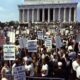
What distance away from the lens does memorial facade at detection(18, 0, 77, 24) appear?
145500 millimetres

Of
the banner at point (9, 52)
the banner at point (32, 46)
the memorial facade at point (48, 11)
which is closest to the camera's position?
the banner at point (9, 52)

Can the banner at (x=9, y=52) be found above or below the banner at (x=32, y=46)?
below

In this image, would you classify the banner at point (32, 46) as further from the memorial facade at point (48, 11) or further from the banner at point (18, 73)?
the memorial facade at point (48, 11)

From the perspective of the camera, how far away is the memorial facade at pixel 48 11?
146 meters

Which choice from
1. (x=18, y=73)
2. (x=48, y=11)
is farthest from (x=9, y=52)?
(x=48, y=11)

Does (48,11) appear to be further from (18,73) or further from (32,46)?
(18,73)

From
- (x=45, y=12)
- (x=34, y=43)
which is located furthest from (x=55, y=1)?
(x=34, y=43)

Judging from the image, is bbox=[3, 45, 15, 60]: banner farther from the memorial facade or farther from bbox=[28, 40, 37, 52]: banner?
the memorial facade

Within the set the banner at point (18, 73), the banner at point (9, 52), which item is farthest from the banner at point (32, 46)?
the banner at point (18, 73)

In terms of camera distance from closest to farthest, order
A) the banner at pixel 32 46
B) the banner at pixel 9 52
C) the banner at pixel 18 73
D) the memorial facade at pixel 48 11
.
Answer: the banner at pixel 18 73
the banner at pixel 9 52
the banner at pixel 32 46
the memorial facade at pixel 48 11

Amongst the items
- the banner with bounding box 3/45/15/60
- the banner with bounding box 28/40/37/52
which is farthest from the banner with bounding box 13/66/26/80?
the banner with bounding box 28/40/37/52

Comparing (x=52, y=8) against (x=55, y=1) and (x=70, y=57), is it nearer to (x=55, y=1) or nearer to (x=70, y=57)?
(x=55, y=1)

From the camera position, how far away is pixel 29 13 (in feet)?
488

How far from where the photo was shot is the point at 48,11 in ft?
481
